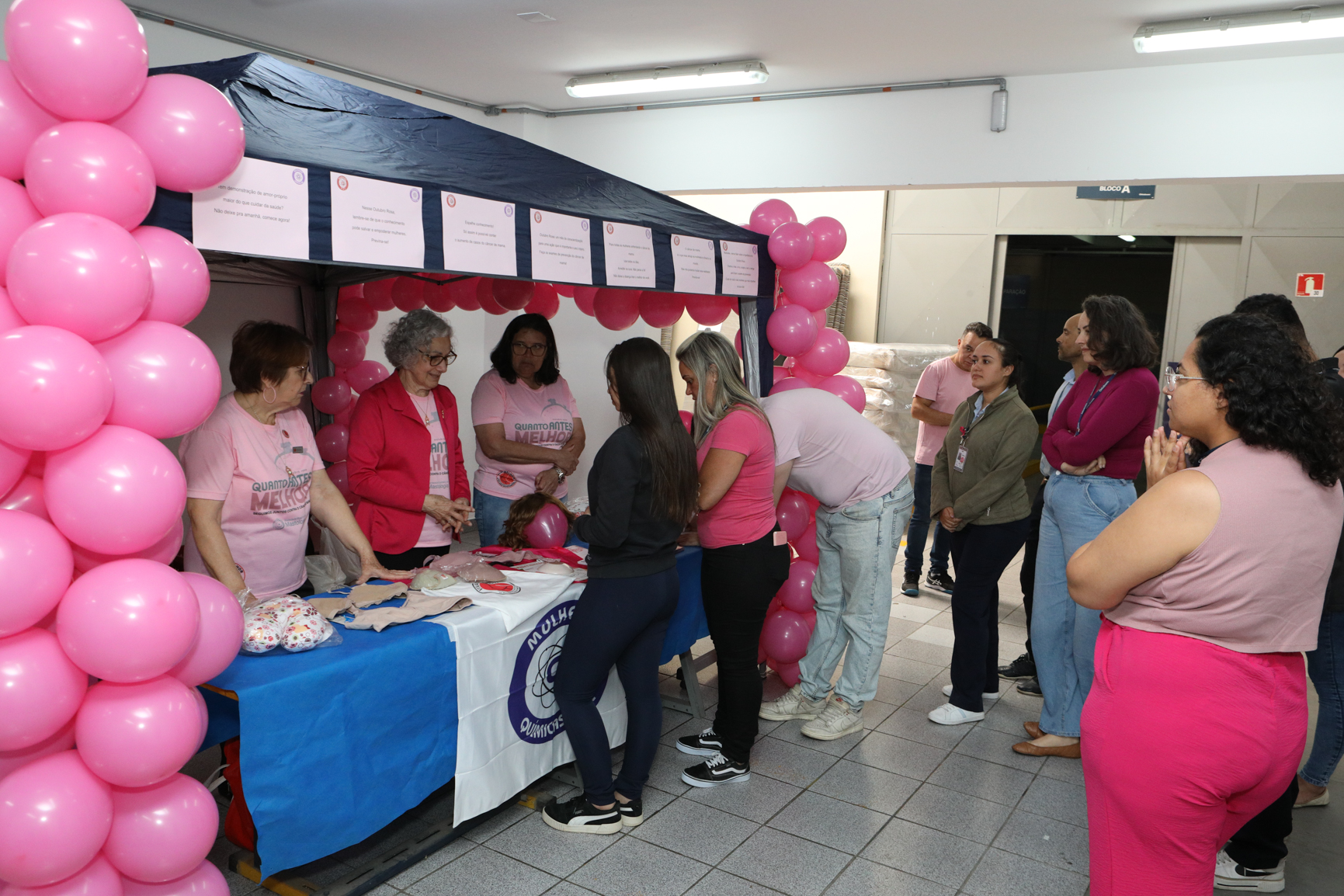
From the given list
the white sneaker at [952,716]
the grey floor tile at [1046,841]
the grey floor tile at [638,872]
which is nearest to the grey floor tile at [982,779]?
the grey floor tile at [1046,841]

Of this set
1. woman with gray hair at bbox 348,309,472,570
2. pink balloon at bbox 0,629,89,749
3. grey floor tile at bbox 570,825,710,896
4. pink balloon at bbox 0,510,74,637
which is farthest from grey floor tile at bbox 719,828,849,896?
pink balloon at bbox 0,510,74,637

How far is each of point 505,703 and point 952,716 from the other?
1969 millimetres

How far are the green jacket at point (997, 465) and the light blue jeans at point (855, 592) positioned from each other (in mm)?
306

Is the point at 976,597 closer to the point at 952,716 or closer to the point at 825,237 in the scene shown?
the point at 952,716

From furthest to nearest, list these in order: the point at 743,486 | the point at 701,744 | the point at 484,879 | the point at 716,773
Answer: the point at 701,744 < the point at 716,773 < the point at 743,486 < the point at 484,879

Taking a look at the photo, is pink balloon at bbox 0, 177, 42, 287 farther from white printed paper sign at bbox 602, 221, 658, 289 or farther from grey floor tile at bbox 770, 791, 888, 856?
grey floor tile at bbox 770, 791, 888, 856

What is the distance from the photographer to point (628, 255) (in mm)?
3160

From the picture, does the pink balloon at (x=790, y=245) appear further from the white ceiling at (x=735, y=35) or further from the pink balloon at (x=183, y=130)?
the pink balloon at (x=183, y=130)

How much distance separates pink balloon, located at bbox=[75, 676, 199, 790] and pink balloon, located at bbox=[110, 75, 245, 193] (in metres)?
1.00

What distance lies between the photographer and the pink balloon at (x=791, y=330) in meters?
3.89

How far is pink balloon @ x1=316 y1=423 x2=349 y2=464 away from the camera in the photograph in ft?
15.5

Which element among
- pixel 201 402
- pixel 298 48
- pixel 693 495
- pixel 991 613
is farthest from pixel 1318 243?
pixel 201 402

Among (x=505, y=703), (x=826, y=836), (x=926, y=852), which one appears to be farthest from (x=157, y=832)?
(x=926, y=852)

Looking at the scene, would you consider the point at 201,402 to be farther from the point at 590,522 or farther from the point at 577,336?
the point at 577,336
